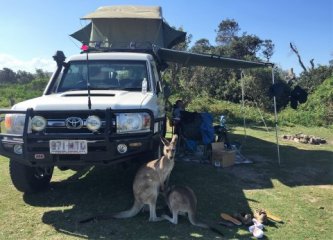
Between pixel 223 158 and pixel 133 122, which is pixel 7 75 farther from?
pixel 133 122

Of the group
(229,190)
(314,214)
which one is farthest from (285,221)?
(229,190)

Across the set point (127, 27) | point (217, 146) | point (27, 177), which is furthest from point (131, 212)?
point (127, 27)

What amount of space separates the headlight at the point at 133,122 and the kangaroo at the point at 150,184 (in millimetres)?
403

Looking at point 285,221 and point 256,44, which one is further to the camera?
point 256,44

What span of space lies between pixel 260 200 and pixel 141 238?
7.38 feet

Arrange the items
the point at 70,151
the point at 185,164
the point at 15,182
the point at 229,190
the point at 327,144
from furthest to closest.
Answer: the point at 327,144 → the point at 185,164 → the point at 229,190 → the point at 15,182 → the point at 70,151

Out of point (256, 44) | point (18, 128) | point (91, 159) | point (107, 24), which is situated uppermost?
point (256, 44)

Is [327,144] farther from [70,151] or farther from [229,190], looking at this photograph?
[70,151]

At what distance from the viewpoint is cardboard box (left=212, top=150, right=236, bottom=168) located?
322 inches

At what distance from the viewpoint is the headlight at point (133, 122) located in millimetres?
5164

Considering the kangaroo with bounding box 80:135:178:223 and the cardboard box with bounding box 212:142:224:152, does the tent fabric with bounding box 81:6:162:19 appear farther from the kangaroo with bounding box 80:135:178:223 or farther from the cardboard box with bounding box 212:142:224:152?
the kangaroo with bounding box 80:135:178:223

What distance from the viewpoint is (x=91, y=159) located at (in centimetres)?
504

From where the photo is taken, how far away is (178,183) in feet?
22.6

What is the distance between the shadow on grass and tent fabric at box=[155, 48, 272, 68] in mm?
2162
